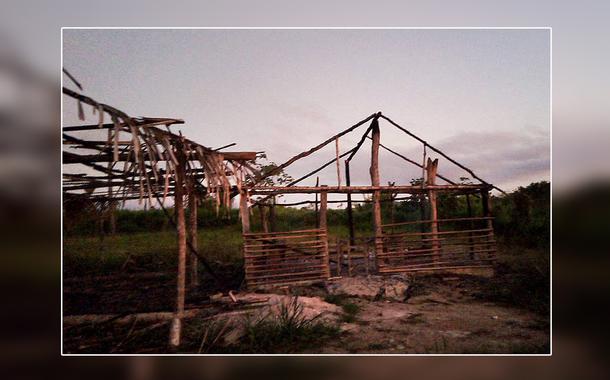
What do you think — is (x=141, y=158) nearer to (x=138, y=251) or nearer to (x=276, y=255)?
(x=276, y=255)

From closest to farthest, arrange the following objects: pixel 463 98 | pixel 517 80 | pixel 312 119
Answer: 1. pixel 517 80
2. pixel 463 98
3. pixel 312 119

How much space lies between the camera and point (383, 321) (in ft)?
20.4

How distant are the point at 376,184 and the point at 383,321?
11.3ft

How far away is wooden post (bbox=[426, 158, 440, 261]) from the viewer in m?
9.02

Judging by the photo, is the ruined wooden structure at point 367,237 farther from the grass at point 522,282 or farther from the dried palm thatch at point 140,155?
the dried palm thatch at point 140,155

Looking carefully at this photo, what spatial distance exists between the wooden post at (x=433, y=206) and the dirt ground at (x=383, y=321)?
2.96 feet

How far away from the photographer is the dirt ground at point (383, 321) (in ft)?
17.7

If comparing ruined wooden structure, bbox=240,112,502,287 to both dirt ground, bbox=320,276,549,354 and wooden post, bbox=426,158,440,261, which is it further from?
dirt ground, bbox=320,276,549,354

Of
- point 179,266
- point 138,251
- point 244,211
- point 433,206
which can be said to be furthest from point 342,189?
point 138,251

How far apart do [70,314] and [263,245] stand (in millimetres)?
3231

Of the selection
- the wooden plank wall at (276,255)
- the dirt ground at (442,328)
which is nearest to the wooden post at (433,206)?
the dirt ground at (442,328)
